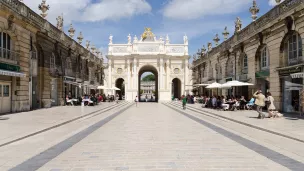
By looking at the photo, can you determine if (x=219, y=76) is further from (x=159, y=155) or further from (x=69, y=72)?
(x=159, y=155)

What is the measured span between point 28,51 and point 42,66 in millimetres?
3320

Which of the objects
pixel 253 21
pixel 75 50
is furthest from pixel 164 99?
pixel 253 21

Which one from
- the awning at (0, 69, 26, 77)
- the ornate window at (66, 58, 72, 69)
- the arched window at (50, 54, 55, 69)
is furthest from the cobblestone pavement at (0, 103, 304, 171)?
the ornate window at (66, 58, 72, 69)

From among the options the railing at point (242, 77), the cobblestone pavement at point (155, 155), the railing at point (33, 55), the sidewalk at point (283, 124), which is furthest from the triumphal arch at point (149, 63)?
the cobblestone pavement at point (155, 155)

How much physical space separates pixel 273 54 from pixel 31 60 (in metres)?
17.2

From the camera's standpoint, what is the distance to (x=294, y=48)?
1823 cm

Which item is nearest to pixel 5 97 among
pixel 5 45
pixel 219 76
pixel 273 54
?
pixel 5 45

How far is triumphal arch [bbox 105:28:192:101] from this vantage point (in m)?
53.1

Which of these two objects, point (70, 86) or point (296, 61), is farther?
point (70, 86)

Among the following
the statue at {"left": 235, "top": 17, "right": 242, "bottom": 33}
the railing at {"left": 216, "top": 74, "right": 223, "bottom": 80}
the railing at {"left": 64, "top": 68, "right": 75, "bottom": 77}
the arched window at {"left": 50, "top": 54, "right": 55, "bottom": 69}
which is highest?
the statue at {"left": 235, "top": 17, "right": 242, "bottom": 33}

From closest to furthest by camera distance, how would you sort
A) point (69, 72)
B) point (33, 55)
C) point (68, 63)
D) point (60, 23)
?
point (33, 55) < point (60, 23) < point (69, 72) < point (68, 63)

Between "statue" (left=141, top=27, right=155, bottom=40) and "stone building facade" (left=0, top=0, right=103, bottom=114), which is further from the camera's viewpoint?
"statue" (left=141, top=27, right=155, bottom=40)

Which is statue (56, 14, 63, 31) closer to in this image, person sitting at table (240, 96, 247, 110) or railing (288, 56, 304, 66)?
person sitting at table (240, 96, 247, 110)

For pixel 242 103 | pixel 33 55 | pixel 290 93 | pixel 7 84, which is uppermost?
pixel 33 55
